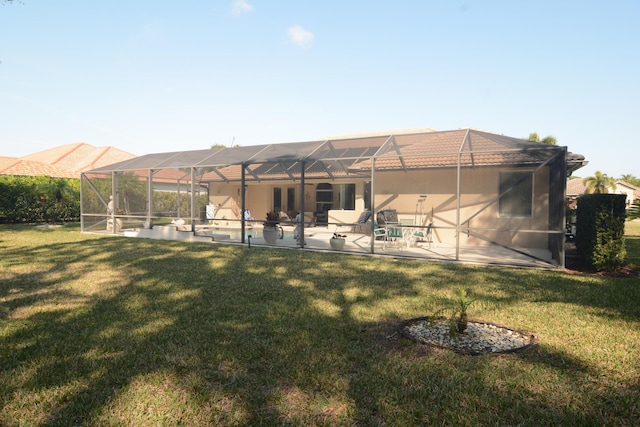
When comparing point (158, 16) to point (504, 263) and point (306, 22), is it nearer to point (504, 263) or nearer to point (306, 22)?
point (306, 22)

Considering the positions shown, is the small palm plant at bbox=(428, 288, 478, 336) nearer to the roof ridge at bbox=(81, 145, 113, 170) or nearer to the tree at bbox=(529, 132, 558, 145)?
the tree at bbox=(529, 132, 558, 145)

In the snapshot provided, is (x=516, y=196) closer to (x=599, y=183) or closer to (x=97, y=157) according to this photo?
(x=599, y=183)

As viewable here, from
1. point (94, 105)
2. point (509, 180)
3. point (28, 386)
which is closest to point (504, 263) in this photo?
point (509, 180)

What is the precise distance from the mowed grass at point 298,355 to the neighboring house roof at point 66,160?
75.8 ft

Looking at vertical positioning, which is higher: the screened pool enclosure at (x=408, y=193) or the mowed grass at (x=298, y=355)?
the screened pool enclosure at (x=408, y=193)

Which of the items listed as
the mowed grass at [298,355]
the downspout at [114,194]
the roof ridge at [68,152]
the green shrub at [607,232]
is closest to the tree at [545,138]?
the green shrub at [607,232]

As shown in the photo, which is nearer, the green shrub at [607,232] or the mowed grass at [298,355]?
the mowed grass at [298,355]

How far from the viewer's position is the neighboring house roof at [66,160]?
24.9m

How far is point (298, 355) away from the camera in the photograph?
351cm

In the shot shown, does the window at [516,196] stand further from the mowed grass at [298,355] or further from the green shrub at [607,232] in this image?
the mowed grass at [298,355]

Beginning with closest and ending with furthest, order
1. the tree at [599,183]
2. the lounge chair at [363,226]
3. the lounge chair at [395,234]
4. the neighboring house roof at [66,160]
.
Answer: the lounge chair at [395,234] < the lounge chair at [363,226] < the neighboring house roof at [66,160] < the tree at [599,183]

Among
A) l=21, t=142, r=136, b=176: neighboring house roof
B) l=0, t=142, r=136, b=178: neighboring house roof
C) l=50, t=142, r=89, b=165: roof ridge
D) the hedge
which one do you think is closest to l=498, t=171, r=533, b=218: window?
the hedge

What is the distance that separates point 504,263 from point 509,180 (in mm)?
4488

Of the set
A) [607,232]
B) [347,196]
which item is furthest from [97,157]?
[607,232]
